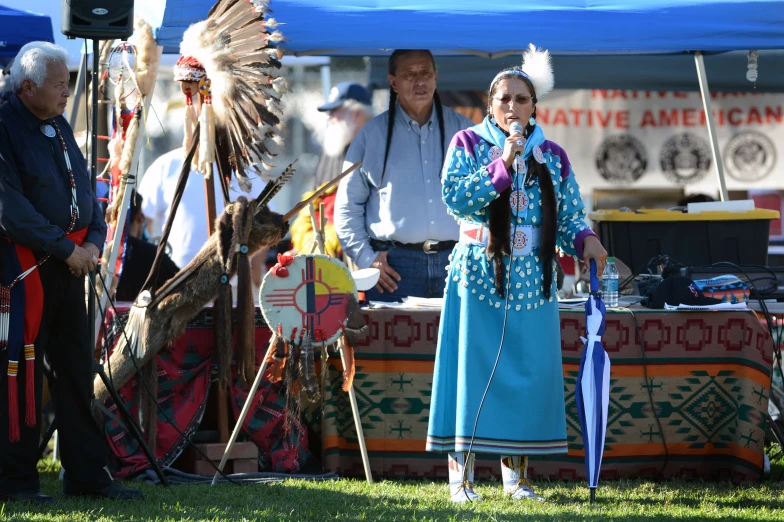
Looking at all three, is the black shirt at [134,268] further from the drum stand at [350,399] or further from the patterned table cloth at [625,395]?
the patterned table cloth at [625,395]

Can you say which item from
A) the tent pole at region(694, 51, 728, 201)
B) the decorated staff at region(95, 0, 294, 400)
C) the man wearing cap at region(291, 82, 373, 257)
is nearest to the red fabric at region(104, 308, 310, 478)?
the decorated staff at region(95, 0, 294, 400)

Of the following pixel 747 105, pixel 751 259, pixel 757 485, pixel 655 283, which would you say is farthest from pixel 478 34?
pixel 747 105

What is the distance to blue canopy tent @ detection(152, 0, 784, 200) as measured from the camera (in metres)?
5.07

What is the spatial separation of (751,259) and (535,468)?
5.26 feet

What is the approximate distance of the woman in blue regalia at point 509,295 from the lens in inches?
158

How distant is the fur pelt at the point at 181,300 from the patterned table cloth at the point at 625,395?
0.65 metres

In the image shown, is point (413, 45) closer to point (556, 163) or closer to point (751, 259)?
point (556, 163)

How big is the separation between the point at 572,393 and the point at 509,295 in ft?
3.43

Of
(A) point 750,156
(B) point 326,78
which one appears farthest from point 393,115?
(B) point 326,78

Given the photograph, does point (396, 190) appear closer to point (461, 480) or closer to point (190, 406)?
point (190, 406)

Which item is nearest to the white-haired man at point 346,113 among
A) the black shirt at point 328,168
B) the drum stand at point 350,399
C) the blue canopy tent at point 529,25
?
the black shirt at point 328,168

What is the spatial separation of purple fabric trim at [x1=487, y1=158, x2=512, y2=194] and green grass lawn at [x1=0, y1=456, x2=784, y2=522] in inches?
44.6

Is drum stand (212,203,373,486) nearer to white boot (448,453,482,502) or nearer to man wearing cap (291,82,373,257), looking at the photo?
white boot (448,453,482,502)

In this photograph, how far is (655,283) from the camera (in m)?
5.18
